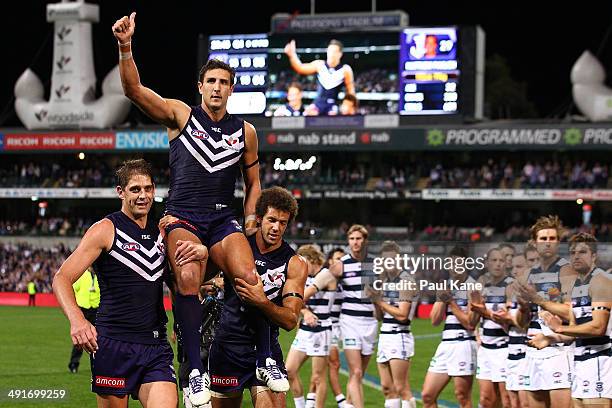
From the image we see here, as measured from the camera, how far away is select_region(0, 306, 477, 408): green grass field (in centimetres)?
1664

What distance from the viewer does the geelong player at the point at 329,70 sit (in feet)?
137

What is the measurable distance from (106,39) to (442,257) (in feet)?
192

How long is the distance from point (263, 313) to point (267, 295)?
0.81ft

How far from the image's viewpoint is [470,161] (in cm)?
4866

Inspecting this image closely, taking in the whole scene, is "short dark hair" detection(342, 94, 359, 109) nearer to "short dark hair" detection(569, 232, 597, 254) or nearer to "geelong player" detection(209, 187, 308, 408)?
"short dark hair" detection(569, 232, 597, 254)

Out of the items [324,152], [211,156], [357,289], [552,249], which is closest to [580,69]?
[324,152]

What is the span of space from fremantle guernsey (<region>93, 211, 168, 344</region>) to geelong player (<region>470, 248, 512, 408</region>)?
190 inches

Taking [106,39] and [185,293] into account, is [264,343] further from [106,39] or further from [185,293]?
[106,39]

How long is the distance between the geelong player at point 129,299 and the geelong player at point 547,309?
386cm

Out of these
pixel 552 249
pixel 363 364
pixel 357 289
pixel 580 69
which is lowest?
pixel 363 364

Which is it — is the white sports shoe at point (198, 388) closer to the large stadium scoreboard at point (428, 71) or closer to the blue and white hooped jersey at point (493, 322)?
the blue and white hooped jersey at point (493, 322)

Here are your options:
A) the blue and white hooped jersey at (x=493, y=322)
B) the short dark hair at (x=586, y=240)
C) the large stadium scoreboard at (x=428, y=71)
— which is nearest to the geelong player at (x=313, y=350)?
the blue and white hooped jersey at (x=493, y=322)

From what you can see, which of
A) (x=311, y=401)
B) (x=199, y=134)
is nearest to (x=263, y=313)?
(x=199, y=134)

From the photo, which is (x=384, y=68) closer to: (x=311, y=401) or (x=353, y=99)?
(x=353, y=99)
